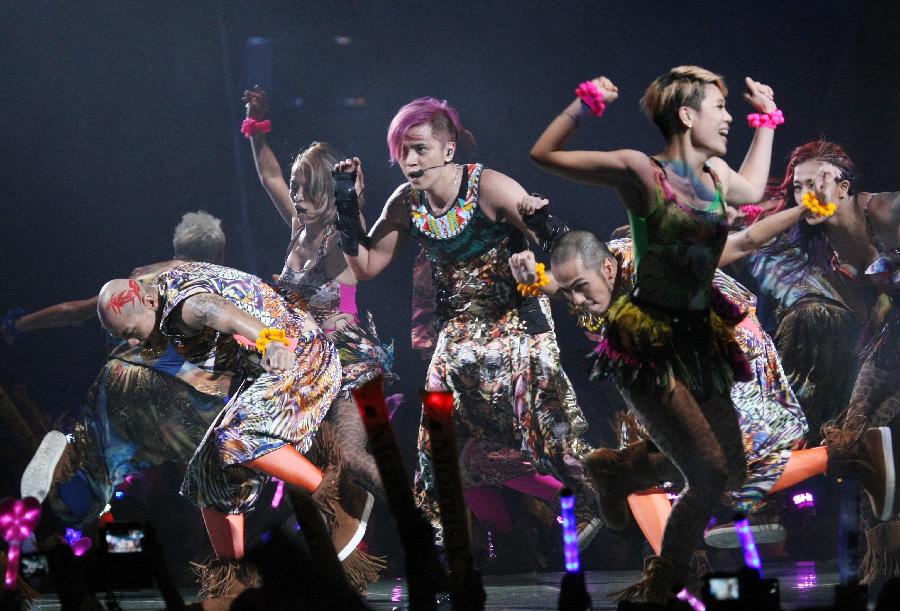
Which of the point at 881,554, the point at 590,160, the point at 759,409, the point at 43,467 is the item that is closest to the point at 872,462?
the point at 759,409

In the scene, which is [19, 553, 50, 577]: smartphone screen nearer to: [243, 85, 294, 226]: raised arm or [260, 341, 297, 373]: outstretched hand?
[260, 341, 297, 373]: outstretched hand

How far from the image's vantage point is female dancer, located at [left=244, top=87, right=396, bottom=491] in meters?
6.18

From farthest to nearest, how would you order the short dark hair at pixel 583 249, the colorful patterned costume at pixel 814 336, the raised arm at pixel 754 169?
the colorful patterned costume at pixel 814 336, the short dark hair at pixel 583 249, the raised arm at pixel 754 169

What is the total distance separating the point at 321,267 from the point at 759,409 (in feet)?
9.80

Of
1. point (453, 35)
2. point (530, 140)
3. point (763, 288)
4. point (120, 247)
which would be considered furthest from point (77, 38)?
point (763, 288)

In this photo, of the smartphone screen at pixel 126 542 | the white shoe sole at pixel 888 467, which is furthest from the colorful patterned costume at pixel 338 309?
the smartphone screen at pixel 126 542

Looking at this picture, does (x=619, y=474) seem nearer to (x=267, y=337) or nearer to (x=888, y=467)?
(x=888, y=467)

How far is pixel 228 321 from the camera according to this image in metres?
5.07

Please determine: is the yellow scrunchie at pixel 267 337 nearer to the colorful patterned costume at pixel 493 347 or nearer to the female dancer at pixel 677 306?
the colorful patterned costume at pixel 493 347

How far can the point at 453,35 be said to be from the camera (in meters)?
6.76

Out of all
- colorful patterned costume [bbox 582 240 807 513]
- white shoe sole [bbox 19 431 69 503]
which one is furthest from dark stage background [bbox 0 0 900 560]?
colorful patterned costume [bbox 582 240 807 513]

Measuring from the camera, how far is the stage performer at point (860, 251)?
552cm

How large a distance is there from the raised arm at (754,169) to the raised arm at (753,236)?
35.3 inches

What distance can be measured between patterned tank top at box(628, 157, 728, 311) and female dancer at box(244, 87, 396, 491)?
8.98ft
